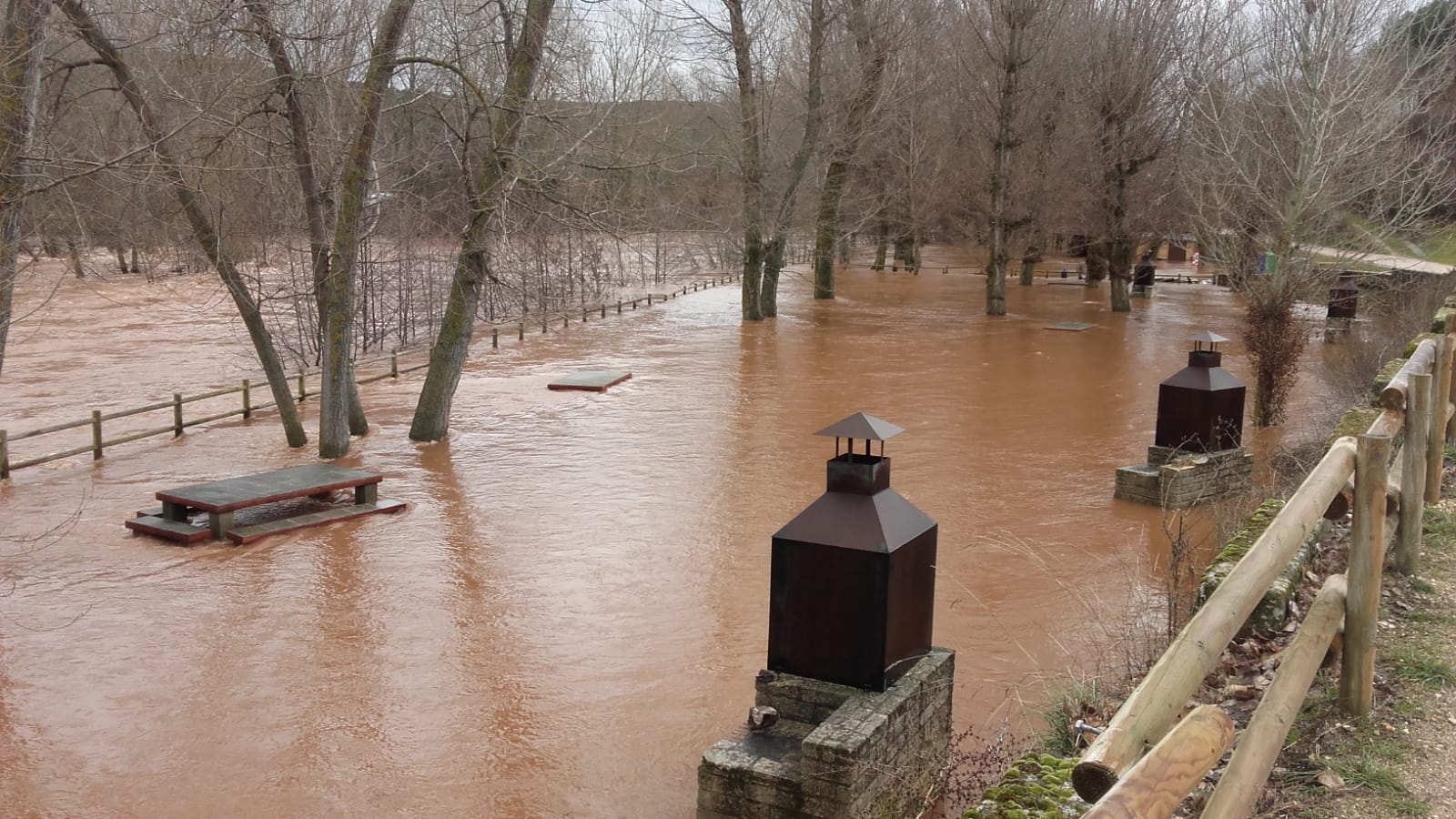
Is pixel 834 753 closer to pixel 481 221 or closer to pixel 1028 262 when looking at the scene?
pixel 481 221

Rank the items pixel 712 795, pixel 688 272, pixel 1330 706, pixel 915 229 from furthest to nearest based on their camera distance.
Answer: pixel 688 272
pixel 915 229
pixel 712 795
pixel 1330 706

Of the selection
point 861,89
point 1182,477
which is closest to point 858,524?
point 1182,477

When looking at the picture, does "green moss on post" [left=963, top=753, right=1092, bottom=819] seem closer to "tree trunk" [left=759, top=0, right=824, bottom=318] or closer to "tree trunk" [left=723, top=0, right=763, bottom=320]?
"tree trunk" [left=723, top=0, right=763, bottom=320]

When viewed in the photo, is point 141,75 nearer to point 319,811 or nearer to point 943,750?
point 319,811

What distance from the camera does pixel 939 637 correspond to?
8812 millimetres

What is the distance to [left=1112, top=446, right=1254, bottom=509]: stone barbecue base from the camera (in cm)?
1238

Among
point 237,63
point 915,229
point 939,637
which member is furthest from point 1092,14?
point 939,637

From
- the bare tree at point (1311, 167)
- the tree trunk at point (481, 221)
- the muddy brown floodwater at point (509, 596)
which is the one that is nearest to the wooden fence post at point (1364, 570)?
the muddy brown floodwater at point (509, 596)

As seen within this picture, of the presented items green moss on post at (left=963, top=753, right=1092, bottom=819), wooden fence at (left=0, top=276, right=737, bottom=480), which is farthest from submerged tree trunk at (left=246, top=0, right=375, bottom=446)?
green moss on post at (left=963, top=753, right=1092, bottom=819)

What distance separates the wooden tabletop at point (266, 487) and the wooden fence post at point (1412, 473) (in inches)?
393

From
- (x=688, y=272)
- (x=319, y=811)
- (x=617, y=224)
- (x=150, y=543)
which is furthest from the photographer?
(x=688, y=272)

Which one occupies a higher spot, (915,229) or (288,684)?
(915,229)

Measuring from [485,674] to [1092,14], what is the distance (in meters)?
38.3

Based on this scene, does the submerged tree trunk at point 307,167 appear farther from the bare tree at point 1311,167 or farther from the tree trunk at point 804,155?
the tree trunk at point 804,155
